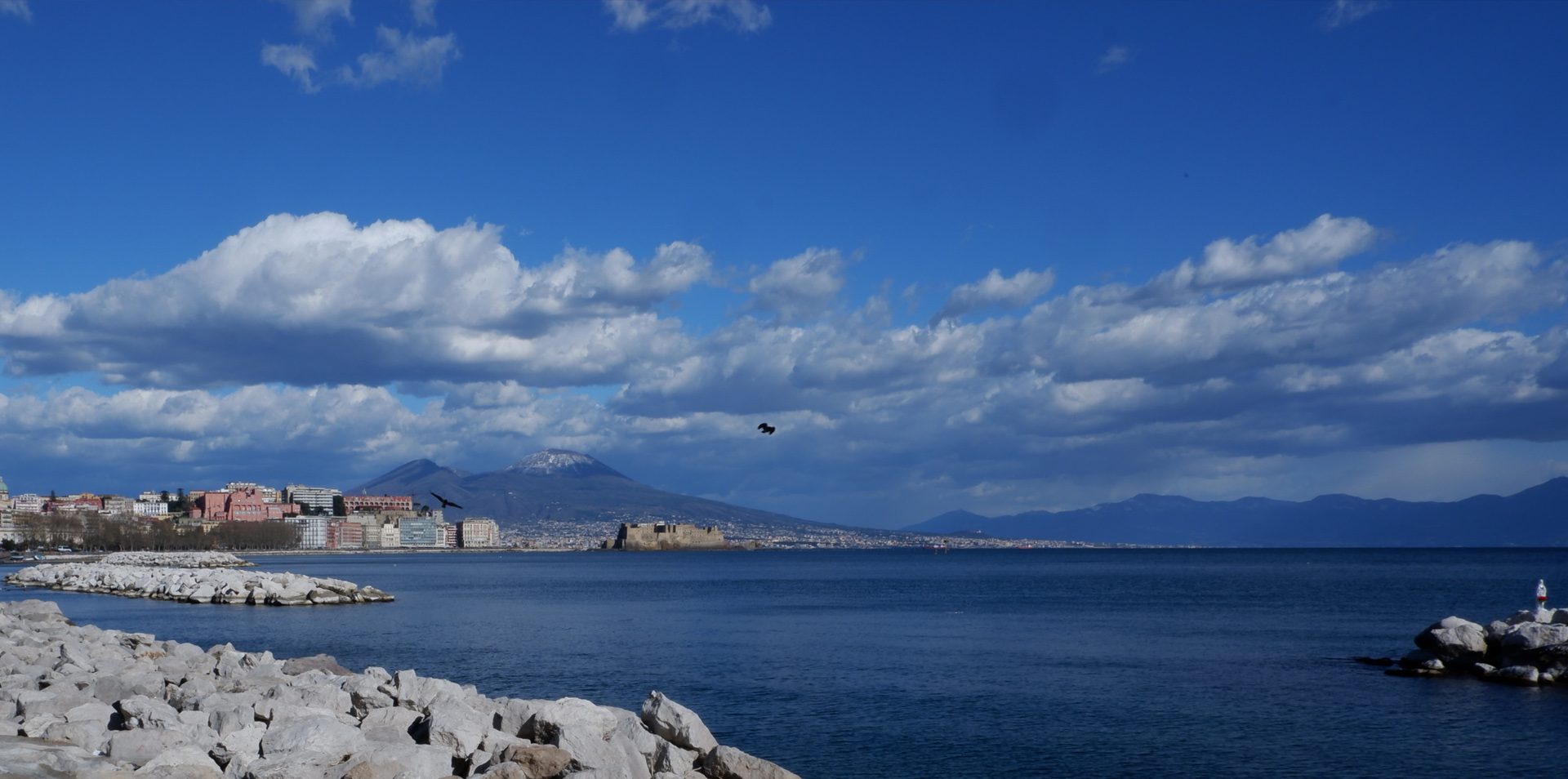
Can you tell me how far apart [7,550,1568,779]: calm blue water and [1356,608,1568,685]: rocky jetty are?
919 mm

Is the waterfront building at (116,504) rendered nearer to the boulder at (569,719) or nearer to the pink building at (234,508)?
the pink building at (234,508)

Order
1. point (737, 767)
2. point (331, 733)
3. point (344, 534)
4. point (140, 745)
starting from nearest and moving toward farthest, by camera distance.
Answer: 1. point (140, 745)
2. point (331, 733)
3. point (737, 767)
4. point (344, 534)

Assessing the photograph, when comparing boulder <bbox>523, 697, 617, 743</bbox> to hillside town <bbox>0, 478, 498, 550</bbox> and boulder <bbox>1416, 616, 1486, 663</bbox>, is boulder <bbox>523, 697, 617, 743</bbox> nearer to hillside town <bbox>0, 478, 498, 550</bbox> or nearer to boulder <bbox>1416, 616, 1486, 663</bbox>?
boulder <bbox>1416, 616, 1486, 663</bbox>

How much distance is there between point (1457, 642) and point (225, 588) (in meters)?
44.5

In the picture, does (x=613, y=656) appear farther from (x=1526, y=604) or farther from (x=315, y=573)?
(x=315, y=573)

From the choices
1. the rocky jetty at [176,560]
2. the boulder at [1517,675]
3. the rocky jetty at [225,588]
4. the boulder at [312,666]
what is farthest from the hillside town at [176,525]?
the boulder at [1517,675]

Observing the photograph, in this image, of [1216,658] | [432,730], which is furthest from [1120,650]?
[432,730]

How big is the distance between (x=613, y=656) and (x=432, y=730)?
1564 centimetres

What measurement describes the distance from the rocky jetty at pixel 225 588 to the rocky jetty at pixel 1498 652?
38.8 metres

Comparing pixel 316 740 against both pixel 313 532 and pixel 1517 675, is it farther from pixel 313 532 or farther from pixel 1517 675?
pixel 313 532

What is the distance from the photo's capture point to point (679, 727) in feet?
38.4

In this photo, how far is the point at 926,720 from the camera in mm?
17562

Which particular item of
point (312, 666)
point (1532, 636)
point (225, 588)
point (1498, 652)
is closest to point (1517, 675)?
point (1532, 636)

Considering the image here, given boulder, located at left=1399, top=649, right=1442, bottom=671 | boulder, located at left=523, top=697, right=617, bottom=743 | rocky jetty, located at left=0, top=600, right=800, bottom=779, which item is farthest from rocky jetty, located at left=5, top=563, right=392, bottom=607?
boulder, located at left=1399, top=649, right=1442, bottom=671
